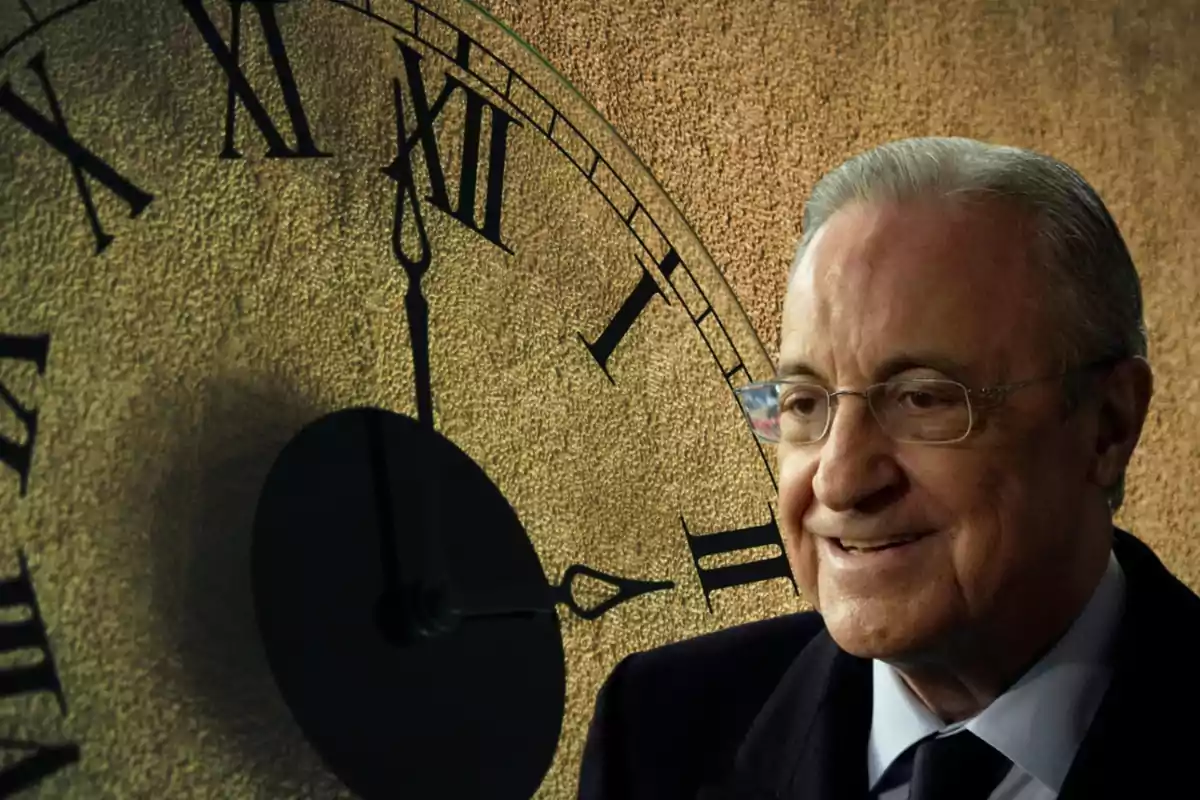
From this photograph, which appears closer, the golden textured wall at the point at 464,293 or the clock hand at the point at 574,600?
the golden textured wall at the point at 464,293

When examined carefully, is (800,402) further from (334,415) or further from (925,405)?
(334,415)

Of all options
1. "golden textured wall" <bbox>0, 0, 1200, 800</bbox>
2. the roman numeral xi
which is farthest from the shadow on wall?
the roman numeral xi

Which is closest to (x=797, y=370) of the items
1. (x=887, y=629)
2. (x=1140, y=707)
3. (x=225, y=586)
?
(x=887, y=629)

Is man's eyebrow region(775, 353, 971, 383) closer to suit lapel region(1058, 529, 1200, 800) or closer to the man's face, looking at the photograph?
the man's face

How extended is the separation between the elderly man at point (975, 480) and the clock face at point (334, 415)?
27cm

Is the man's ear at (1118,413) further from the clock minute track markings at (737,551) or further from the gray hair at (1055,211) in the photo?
the clock minute track markings at (737,551)

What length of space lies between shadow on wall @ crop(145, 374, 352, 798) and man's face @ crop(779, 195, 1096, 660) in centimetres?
35

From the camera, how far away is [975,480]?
0.76 metres

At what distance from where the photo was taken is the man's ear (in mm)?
794

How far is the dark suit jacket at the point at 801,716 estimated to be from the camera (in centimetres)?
77

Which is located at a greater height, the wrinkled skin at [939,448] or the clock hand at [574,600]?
the wrinkled skin at [939,448]

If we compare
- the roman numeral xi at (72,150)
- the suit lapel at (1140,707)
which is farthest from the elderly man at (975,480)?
the roman numeral xi at (72,150)

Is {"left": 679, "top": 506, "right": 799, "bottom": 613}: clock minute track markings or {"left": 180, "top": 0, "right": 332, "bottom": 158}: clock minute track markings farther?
{"left": 679, "top": 506, "right": 799, "bottom": 613}: clock minute track markings

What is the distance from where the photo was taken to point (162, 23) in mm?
863
